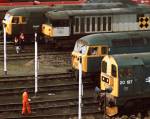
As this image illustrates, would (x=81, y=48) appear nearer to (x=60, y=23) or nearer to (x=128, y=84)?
(x=128, y=84)

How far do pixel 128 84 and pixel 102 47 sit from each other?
15.4 ft

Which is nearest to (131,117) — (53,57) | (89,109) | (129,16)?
(89,109)

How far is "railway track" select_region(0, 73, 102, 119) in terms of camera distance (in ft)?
72.5

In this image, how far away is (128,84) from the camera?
844 inches

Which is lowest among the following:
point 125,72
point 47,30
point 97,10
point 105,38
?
point 125,72

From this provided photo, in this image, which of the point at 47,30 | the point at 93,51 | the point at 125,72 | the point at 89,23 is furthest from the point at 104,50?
the point at 47,30

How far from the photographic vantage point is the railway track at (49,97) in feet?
72.5

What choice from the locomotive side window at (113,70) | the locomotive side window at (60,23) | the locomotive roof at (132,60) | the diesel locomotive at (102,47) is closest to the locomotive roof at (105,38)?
the diesel locomotive at (102,47)

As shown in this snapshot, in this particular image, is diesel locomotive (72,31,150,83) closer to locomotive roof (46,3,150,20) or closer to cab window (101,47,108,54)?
cab window (101,47,108,54)

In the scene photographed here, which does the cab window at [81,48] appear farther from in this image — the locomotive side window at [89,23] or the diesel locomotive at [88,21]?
the locomotive side window at [89,23]

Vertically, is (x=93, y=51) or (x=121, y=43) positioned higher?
(x=121, y=43)

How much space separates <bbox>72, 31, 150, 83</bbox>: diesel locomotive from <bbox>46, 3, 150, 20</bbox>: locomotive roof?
702cm

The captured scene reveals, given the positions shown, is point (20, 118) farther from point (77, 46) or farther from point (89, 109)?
point (77, 46)

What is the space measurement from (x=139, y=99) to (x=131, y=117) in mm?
950
